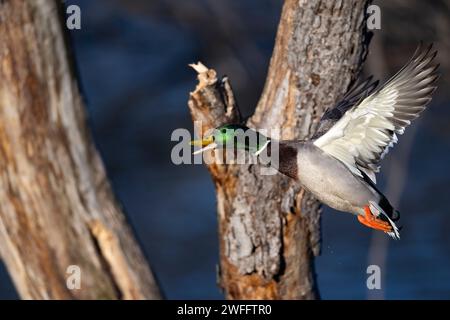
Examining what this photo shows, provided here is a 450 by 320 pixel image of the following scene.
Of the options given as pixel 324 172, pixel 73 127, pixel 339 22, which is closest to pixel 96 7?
pixel 73 127

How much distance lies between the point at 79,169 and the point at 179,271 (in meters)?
2.70

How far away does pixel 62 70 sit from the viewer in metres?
5.37

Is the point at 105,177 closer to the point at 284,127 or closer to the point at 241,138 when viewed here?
the point at 284,127

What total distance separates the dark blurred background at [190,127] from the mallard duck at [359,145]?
335cm

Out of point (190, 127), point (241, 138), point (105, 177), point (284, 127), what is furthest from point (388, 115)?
point (190, 127)

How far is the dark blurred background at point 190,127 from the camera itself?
7.97 m

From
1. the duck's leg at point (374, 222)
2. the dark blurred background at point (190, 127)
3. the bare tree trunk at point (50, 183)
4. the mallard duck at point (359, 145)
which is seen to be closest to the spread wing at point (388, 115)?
the mallard duck at point (359, 145)

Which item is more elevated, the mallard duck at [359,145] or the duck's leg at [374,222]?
the mallard duck at [359,145]

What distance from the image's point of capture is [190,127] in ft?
26.8

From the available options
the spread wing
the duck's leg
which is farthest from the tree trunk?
the duck's leg

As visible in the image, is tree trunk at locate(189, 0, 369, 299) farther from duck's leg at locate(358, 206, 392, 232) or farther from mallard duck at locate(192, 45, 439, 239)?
duck's leg at locate(358, 206, 392, 232)

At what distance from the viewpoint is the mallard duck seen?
4.34 m

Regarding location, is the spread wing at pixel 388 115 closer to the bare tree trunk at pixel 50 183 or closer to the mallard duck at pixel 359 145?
the mallard duck at pixel 359 145

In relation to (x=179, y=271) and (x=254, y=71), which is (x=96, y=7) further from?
(x=179, y=271)
